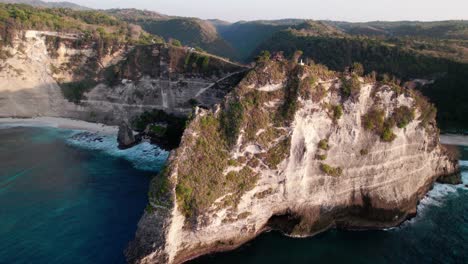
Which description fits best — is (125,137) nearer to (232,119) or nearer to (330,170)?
(232,119)

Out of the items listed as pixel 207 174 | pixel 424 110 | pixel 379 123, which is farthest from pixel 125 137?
pixel 424 110

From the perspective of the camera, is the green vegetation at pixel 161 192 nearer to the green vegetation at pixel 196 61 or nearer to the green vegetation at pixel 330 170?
the green vegetation at pixel 330 170

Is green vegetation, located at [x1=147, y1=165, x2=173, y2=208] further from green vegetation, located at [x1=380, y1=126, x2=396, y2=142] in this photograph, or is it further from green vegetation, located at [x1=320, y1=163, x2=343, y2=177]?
green vegetation, located at [x1=380, y1=126, x2=396, y2=142]

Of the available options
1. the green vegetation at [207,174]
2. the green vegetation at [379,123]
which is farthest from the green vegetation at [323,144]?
the green vegetation at [207,174]

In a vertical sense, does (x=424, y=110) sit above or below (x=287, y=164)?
above

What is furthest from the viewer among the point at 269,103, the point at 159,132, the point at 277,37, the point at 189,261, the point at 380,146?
the point at 277,37

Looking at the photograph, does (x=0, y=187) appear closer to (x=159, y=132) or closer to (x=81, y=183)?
(x=81, y=183)

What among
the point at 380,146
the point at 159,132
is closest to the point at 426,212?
the point at 380,146
